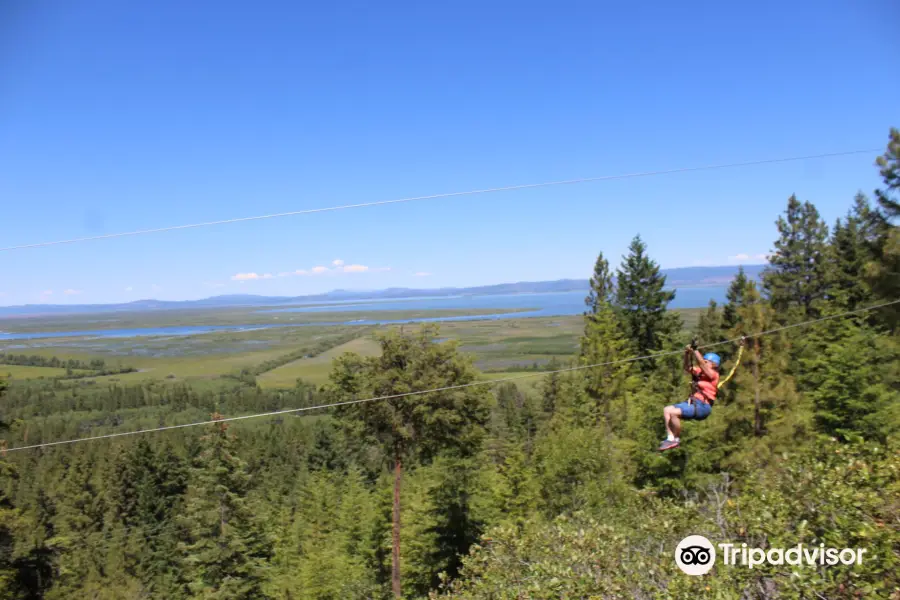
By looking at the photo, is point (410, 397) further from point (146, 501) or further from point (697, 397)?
point (146, 501)

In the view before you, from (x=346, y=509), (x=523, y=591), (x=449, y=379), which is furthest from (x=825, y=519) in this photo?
(x=346, y=509)

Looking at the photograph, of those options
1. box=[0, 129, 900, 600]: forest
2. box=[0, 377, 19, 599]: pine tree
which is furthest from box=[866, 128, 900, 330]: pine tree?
box=[0, 377, 19, 599]: pine tree

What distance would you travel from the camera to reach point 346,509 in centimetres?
2997

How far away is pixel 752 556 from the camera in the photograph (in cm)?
596

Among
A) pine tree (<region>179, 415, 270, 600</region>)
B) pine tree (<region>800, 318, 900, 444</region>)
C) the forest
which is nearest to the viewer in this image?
the forest

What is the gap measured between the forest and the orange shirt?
1.47 metres

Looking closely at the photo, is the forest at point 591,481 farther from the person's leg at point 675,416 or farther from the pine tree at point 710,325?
the person's leg at point 675,416

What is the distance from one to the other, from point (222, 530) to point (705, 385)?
2069 cm

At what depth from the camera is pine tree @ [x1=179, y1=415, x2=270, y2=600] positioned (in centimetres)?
2072

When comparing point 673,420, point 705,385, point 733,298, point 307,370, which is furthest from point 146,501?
point 705,385

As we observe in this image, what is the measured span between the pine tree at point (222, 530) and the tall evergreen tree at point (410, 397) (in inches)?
259

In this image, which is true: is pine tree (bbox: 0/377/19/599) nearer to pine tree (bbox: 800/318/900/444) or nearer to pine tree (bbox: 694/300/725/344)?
pine tree (bbox: 800/318/900/444)

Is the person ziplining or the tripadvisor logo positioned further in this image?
the person ziplining

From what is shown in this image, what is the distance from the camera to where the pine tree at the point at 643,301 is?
34.5 meters
